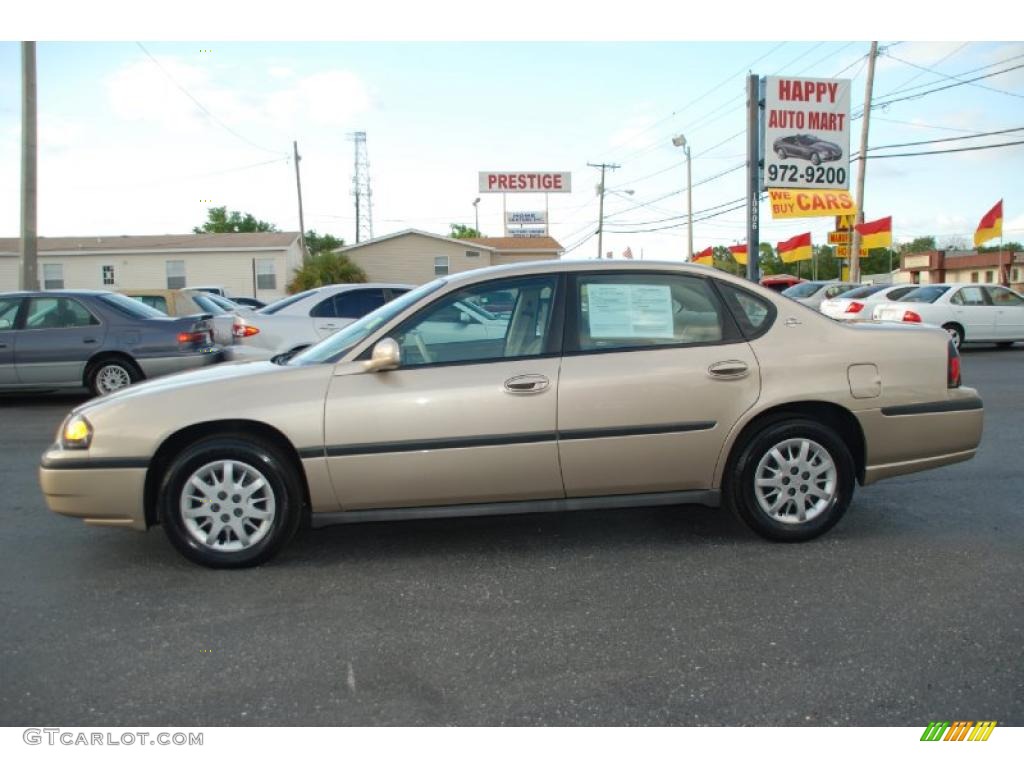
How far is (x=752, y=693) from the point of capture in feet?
9.30

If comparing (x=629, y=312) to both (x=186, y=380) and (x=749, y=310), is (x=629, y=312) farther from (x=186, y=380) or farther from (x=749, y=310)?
(x=186, y=380)

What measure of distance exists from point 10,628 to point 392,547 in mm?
1789

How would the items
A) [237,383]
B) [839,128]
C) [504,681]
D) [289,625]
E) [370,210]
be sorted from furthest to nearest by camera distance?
1. [370,210]
2. [839,128]
3. [237,383]
4. [289,625]
5. [504,681]

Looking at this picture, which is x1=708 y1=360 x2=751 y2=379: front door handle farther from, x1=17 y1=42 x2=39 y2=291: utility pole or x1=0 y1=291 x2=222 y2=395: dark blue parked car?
x1=17 y1=42 x2=39 y2=291: utility pole

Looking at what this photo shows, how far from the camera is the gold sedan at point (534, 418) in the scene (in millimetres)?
4039

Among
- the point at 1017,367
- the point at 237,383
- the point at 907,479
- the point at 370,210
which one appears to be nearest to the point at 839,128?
the point at 1017,367

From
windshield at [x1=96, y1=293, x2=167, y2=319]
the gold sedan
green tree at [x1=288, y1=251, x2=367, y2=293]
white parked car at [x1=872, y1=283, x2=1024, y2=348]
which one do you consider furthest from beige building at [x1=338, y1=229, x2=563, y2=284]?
the gold sedan

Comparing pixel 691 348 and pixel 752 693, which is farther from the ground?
pixel 691 348

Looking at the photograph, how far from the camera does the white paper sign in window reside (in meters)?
4.33

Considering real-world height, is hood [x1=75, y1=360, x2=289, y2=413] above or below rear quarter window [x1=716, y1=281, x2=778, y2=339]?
below

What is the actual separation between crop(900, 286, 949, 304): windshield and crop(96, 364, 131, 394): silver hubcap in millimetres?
14997

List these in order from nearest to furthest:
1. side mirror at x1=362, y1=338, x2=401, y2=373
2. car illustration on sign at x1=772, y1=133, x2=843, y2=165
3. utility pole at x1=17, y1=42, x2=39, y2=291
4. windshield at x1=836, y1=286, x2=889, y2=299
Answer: side mirror at x1=362, y1=338, x2=401, y2=373
utility pole at x1=17, y1=42, x2=39, y2=291
car illustration on sign at x1=772, y1=133, x2=843, y2=165
windshield at x1=836, y1=286, x2=889, y2=299

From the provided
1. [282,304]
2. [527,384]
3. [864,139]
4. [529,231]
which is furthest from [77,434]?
[529,231]

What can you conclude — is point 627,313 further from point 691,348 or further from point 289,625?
point 289,625
